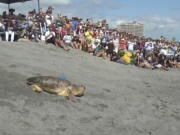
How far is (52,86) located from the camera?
8.74 meters

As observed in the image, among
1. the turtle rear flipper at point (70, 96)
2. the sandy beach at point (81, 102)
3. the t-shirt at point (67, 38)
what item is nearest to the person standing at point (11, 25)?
the sandy beach at point (81, 102)

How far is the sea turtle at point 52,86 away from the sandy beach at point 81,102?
0.17 meters

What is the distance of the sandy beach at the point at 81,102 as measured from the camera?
7.27 m

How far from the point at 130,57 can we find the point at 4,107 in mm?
12829

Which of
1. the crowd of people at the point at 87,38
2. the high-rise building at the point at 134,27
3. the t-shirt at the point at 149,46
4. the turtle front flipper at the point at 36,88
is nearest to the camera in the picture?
the turtle front flipper at the point at 36,88

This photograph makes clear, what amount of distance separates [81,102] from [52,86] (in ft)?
3.05

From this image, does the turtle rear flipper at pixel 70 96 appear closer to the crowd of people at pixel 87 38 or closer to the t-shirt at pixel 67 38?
the crowd of people at pixel 87 38

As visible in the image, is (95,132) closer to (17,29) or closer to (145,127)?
(145,127)

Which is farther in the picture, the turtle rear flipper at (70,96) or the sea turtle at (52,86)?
the turtle rear flipper at (70,96)

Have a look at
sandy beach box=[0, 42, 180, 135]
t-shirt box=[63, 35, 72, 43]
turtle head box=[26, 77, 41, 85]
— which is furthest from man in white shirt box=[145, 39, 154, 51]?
turtle head box=[26, 77, 41, 85]

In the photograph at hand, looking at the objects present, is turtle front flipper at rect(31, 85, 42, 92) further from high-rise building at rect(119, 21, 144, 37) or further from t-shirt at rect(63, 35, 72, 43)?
high-rise building at rect(119, 21, 144, 37)

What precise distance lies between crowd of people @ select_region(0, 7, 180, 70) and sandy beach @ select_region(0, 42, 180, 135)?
1.03 m

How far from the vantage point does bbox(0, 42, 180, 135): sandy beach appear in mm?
7273

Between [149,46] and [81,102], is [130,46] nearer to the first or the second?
[149,46]
